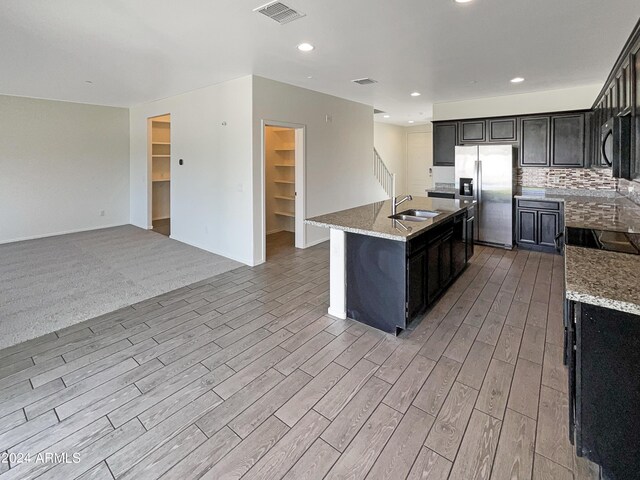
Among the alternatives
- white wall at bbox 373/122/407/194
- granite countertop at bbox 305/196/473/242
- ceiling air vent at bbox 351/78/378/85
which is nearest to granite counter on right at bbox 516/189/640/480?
granite countertop at bbox 305/196/473/242

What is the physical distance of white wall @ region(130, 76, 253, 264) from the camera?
5.11m

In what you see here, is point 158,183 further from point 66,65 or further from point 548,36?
point 548,36

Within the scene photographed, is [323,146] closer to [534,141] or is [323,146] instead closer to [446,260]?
[446,260]

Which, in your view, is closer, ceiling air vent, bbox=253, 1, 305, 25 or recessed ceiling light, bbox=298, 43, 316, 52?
ceiling air vent, bbox=253, 1, 305, 25

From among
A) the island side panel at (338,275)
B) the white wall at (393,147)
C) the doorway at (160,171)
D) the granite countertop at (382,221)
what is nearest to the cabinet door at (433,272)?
the granite countertop at (382,221)

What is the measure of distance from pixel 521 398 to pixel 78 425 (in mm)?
2718

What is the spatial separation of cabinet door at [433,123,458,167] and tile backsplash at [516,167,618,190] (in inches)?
48.2

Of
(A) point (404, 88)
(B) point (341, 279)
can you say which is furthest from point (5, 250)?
(A) point (404, 88)

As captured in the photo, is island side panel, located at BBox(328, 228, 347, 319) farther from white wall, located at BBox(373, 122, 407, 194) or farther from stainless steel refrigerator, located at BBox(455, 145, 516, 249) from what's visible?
white wall, located at BBox(373, 122, 407, 194)

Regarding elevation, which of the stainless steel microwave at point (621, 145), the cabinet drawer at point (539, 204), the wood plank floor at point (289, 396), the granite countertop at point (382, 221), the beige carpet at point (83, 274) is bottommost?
the wood plank floor at point (289, 396)

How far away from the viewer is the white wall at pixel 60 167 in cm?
653

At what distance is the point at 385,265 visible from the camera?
307cm

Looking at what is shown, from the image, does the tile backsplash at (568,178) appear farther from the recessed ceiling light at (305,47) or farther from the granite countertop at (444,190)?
the recessed ceiling light at (305,47)

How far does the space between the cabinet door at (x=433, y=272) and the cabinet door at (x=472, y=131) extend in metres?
3.70
